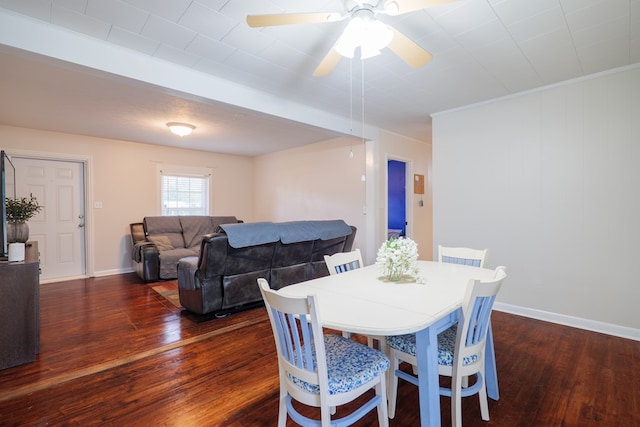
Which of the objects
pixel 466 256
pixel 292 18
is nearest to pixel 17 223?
pixel 292 18

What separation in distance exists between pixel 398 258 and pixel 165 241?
470cm

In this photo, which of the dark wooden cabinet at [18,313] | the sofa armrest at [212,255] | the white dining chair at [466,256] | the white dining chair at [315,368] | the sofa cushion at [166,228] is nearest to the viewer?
the white dining chair at [315,368]

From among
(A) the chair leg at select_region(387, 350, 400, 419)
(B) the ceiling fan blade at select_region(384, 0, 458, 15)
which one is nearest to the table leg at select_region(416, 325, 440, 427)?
(A) the chair leg at select_region(387, 350, 400, 419)

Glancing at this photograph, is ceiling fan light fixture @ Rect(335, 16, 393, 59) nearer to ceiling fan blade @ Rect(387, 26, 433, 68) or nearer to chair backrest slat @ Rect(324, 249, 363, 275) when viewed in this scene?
ceiling fan blade @ Rect(387, 26, 433, 68)

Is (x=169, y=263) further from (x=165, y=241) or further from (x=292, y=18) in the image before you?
(x=292, y=18)

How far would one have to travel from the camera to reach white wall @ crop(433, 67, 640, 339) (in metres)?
2.69

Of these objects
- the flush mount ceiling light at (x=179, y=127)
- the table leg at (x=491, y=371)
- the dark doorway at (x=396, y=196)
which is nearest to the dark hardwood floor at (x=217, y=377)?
the table leg at (x=491, y=371)

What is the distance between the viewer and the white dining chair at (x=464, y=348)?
141cm

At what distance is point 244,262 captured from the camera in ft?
10.5

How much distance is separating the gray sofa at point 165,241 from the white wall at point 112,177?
332 mm

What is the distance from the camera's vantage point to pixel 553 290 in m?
3.07

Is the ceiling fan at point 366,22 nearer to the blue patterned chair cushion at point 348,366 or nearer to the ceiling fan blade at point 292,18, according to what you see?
the ceiling fan blade at point 292,18

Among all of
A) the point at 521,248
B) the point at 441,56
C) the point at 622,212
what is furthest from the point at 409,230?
the point at 441,56

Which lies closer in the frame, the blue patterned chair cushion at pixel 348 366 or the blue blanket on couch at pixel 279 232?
the blue patterned chair cushion at pixel 348 366
